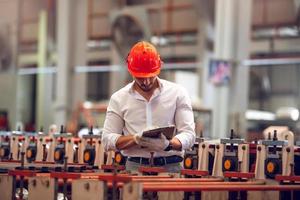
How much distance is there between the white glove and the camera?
3.49 m

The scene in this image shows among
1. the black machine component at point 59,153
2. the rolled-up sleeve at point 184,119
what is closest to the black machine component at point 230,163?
the rolled-up sleeve at point 184,119

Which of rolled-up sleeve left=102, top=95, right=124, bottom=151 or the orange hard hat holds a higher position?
the orange hard hat

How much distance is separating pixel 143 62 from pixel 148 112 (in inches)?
12.4

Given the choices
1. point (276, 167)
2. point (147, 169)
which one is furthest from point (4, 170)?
point (276, 167)

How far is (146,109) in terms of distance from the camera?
395cm

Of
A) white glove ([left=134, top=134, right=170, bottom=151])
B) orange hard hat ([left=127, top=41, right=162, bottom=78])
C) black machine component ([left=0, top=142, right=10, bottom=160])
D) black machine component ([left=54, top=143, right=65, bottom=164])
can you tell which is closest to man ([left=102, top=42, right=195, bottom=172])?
orange hard hat ([left=127, top=41, right=162, bottom=78])

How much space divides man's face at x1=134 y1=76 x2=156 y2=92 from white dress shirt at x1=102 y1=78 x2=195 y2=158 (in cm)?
4

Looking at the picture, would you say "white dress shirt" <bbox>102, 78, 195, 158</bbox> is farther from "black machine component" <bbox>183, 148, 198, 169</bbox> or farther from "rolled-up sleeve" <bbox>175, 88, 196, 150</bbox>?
"black machine component" <bbox>183, 148, 198, 169</bbox>

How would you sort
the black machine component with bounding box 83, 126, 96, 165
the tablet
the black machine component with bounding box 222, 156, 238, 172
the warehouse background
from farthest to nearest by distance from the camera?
the warehouse background → the black machine component with bounding box 83, 126, 96, 165 → the black machine component with bounding box 222, 156, 238, 172 → the tablet

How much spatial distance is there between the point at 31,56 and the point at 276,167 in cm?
1077

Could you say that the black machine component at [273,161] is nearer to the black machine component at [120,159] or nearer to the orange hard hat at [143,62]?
the orange hard hat at [143,62]

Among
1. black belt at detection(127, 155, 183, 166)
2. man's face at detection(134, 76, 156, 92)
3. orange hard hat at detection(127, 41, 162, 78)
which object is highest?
orange hard hat at detection(127, 41, 162, 78)

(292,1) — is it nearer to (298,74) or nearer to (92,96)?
(298,74)

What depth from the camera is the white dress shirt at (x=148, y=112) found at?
3.95 m
